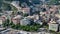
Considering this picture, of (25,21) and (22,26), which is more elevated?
(25,21)

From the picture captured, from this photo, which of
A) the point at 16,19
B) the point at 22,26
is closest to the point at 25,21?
the point at 22,26

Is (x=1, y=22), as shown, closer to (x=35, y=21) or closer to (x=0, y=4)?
(x=35, y=21)

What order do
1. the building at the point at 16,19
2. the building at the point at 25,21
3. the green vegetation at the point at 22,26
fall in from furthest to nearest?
the building at the point at 16,19 → the building at the point at 25,21 → the green vegetation at the point at 22,26

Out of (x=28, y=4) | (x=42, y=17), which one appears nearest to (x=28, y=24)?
(x=42, y=17)

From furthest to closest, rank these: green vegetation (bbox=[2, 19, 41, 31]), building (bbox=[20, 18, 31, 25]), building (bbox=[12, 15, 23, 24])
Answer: building (bbox=[12, 15, 23, 24]) < building (bbox=[20, 18, 31, 25]) < green vegetation (bbox=[2, 19, 41, 31])

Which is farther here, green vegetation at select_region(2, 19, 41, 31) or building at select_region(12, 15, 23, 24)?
building at select_region(12, 15, 23, 24)

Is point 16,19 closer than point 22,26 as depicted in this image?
No

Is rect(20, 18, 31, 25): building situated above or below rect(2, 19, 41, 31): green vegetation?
above

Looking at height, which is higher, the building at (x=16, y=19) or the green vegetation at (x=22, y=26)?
the building at (x=16, y=19)

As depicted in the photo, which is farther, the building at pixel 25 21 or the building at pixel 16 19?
the building at pixel 16 19

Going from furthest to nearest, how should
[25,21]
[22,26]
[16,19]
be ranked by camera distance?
1. [16,19]
2. [25,21]
3. [22,26]

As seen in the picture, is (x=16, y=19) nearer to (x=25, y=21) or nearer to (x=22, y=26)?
(x=25, y=21)
